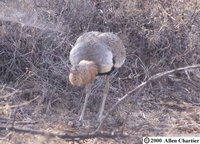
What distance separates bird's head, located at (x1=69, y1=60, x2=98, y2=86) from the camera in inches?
164

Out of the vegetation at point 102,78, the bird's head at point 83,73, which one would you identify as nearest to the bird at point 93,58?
the bird's head at point 83,73

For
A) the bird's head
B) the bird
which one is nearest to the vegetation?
the bird

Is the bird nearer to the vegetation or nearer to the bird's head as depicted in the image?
the bird's head

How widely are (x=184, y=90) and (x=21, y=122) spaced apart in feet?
7.36

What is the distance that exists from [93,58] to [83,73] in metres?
0.32

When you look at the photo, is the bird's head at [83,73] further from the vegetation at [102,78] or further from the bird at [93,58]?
the vegetation at [102,78]

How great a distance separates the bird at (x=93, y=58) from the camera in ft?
13.9

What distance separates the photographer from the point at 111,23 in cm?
595

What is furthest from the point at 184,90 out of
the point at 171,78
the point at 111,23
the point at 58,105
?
the point at 58,105

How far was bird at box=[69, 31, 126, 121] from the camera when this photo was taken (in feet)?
13.9

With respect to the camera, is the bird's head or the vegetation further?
the vegetation

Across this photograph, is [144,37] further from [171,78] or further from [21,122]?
[21,122]

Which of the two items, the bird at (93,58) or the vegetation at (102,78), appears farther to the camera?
the vegetation at (102,78)

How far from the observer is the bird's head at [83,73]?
4156mm
